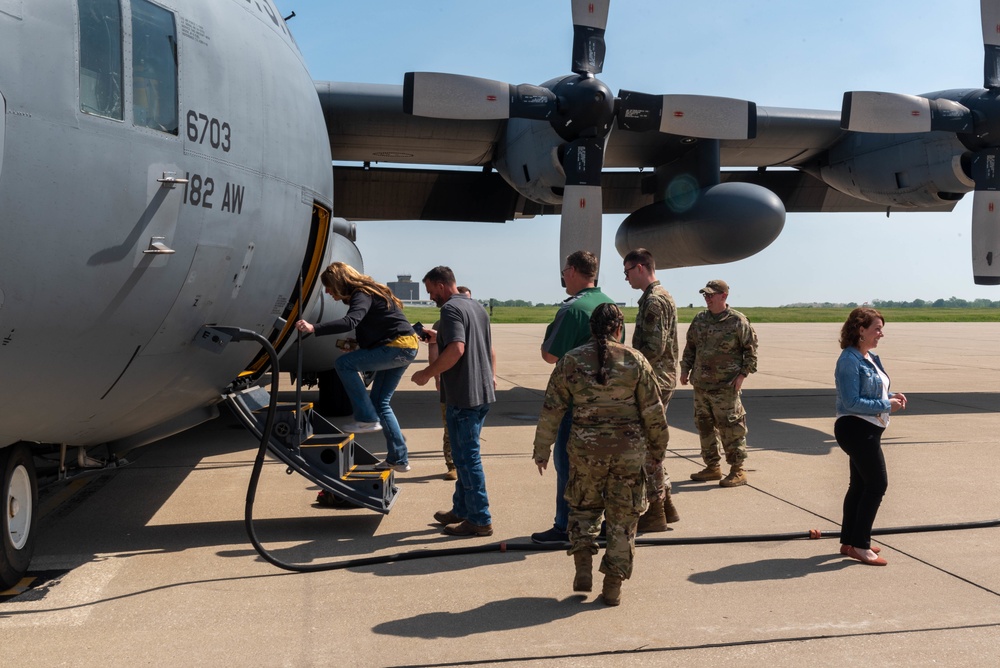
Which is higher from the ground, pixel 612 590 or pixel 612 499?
pixel 612 499

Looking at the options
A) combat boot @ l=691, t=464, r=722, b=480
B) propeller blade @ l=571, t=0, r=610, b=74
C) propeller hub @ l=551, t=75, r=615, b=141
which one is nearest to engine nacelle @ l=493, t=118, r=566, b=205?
propeller hub @ l=551, t=75, r=615, b=141

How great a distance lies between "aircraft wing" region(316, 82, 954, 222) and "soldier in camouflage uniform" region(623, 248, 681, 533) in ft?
21.4

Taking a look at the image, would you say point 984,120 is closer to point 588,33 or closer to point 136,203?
point 588,33

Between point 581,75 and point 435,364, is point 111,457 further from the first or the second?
point 581,75

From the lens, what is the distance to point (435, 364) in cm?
529

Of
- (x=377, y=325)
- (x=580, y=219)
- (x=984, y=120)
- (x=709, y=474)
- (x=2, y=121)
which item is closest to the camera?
(x=2, y=121)

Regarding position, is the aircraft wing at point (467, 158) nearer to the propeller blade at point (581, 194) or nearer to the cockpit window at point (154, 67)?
the propeller blade at point (581, 194)

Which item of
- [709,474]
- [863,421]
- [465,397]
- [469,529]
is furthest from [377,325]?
[863,421]

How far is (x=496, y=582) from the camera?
4.49 meters

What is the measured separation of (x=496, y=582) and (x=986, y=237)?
1102cm

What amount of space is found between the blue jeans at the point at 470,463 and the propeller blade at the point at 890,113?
8413 millimetres

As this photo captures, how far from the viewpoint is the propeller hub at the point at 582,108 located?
1101 centimetres

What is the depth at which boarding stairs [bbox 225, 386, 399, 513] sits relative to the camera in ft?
→ 17.5

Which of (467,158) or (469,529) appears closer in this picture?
(469,529)
